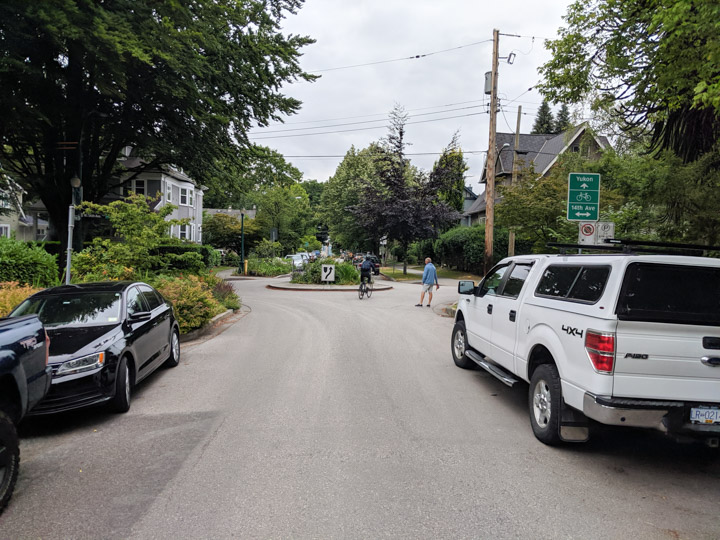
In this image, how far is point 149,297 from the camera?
7.99m

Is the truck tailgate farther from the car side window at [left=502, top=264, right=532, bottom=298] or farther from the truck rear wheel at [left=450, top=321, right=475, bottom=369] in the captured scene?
the truck rear wheel at [left=450, top=321, right=475, bottom=369]

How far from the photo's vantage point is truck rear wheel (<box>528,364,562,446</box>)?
475 centimetres

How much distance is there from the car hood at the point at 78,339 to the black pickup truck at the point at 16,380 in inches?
42.1

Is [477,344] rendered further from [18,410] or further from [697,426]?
[18,410]

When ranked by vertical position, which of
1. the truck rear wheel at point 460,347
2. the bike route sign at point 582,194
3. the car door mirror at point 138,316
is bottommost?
the truck rear wheel at point 460,347

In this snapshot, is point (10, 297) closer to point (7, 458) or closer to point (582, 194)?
point (7, 458)

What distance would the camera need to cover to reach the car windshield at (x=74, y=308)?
20.6 ft

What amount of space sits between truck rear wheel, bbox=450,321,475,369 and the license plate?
4234 mm

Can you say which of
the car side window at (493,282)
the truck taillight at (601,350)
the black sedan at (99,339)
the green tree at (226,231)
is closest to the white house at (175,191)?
the green tree at (226,231)

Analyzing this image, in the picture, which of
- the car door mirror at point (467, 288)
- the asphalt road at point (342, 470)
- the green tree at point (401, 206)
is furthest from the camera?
the green tree at point (401, 206)

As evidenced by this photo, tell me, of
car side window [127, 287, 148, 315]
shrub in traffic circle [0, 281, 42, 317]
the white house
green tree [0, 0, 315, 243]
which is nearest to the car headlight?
car side window [127, 287, 148, 315]

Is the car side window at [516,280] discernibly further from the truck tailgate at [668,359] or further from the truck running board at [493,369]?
the truck tailgate at [668,359]

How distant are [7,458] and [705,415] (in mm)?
5472

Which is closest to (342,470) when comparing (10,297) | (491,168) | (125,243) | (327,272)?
(10,297)
